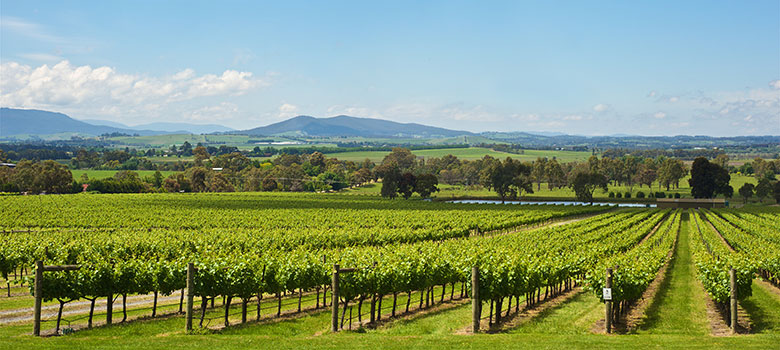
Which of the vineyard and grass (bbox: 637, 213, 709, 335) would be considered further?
grass (bbox: 637, 213, 709, 335)

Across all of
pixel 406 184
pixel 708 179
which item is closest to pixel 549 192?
pixel 708 179

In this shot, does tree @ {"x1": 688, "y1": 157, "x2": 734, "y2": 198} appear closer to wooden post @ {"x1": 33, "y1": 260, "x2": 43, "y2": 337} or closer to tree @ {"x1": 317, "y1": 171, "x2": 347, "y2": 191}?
tree @ {"x1": 317, "y1": 171, "x2": 347, "y2": 191}

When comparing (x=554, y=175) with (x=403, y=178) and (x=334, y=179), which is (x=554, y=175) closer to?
(x=403, y=178)

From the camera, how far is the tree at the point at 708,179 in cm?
13088

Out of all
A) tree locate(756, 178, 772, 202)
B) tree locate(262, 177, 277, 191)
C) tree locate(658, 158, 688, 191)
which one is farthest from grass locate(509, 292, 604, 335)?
tree locate(658, 158, 688, 191)

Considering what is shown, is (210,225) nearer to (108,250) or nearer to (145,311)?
(108,250)

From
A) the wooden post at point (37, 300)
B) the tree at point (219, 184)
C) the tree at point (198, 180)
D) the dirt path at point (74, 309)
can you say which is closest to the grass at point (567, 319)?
the wooden post at point (37, 300)

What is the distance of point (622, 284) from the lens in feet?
67.4

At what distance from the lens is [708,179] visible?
429ft

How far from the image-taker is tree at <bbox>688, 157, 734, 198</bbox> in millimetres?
130875

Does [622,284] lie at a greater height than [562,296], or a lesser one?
greater

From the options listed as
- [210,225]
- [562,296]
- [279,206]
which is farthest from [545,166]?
[562,296]

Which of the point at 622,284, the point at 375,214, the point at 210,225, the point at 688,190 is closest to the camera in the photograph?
the point at 622,284

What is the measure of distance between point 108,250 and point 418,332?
78.3 ft
